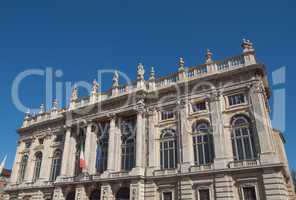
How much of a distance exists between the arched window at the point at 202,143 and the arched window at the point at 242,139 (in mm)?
2025

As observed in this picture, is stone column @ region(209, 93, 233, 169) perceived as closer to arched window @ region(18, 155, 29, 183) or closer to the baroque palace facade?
the baroque palace facade

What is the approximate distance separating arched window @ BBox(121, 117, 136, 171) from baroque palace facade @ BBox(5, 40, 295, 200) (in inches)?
4.2

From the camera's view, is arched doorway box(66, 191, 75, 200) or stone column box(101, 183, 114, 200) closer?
stone column box(101, 183, 114, 200)

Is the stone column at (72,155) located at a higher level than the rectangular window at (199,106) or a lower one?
lower

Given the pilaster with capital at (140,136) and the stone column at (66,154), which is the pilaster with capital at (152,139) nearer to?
the pilaster with capital at (140,136)

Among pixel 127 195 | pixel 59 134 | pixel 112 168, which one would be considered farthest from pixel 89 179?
pixel 59 134

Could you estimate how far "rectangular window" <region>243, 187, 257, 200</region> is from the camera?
2020cm

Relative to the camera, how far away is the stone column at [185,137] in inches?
933

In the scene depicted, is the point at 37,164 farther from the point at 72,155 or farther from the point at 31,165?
the point at 72,155

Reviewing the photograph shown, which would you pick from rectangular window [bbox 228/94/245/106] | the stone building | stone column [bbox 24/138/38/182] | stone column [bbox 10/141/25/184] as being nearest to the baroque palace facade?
rectangular window [bbox 228/94/245/106]

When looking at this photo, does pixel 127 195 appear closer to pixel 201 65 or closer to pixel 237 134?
pixel 237 134

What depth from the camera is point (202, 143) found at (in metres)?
24.3

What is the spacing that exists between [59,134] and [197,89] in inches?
775

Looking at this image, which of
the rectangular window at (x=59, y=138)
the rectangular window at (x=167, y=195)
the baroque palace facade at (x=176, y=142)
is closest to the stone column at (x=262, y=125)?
the baroque palace facade at (x=176, y=142)
